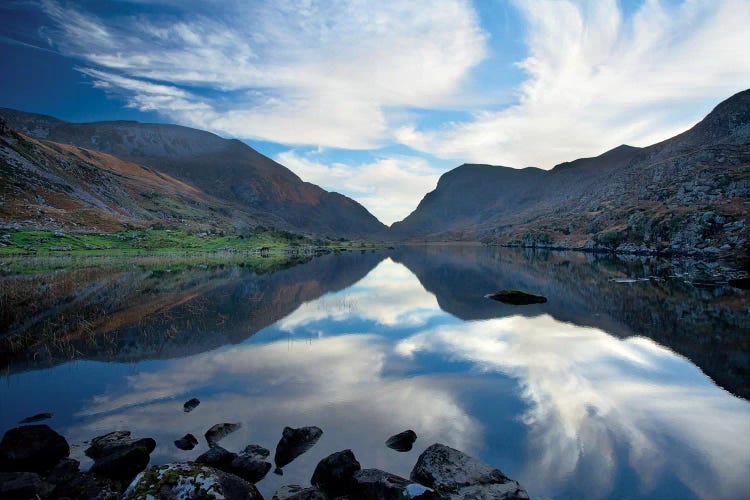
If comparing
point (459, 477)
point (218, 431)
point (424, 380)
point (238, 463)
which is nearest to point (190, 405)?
point (218, 431)

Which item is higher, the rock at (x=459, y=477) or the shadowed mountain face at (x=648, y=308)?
the rock at (x=459, y=477)

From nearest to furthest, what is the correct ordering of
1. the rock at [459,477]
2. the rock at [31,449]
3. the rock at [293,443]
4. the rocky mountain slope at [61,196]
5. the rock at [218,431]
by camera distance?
the rock at [459,477], the rock at [31,449], the rock at [293,443], the rock at [218,431], the rocky mountain slope at [61,196]

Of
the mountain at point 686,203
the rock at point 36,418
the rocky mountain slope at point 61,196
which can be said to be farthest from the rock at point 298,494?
the rocky mountain slope at point 61,196

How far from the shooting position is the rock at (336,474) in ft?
31.2

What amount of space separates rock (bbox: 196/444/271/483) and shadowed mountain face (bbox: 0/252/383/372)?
1263 cm

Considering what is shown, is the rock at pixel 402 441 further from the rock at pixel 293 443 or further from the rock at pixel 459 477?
the rock at pixel 293 443

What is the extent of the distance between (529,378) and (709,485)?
8.38 meters

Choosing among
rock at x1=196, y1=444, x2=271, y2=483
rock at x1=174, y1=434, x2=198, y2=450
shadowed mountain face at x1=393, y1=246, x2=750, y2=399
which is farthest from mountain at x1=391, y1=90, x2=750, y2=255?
rock at x1=174, y1=434, x2=198, y2=450

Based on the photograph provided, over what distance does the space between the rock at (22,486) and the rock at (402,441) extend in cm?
864

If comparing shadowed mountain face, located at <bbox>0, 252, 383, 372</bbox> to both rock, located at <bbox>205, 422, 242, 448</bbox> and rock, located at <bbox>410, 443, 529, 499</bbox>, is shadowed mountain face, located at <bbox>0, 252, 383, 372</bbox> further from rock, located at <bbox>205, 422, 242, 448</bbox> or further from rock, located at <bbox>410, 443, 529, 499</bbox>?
rock, located at <bbox>410, 443, 529, 499</bbox>

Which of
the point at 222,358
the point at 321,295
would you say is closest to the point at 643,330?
the point at 222,358

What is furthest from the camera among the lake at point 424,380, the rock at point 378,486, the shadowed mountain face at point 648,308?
the shadowed mountain face at point 648,308

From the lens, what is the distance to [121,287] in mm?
42344

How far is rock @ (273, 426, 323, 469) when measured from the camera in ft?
36.4
